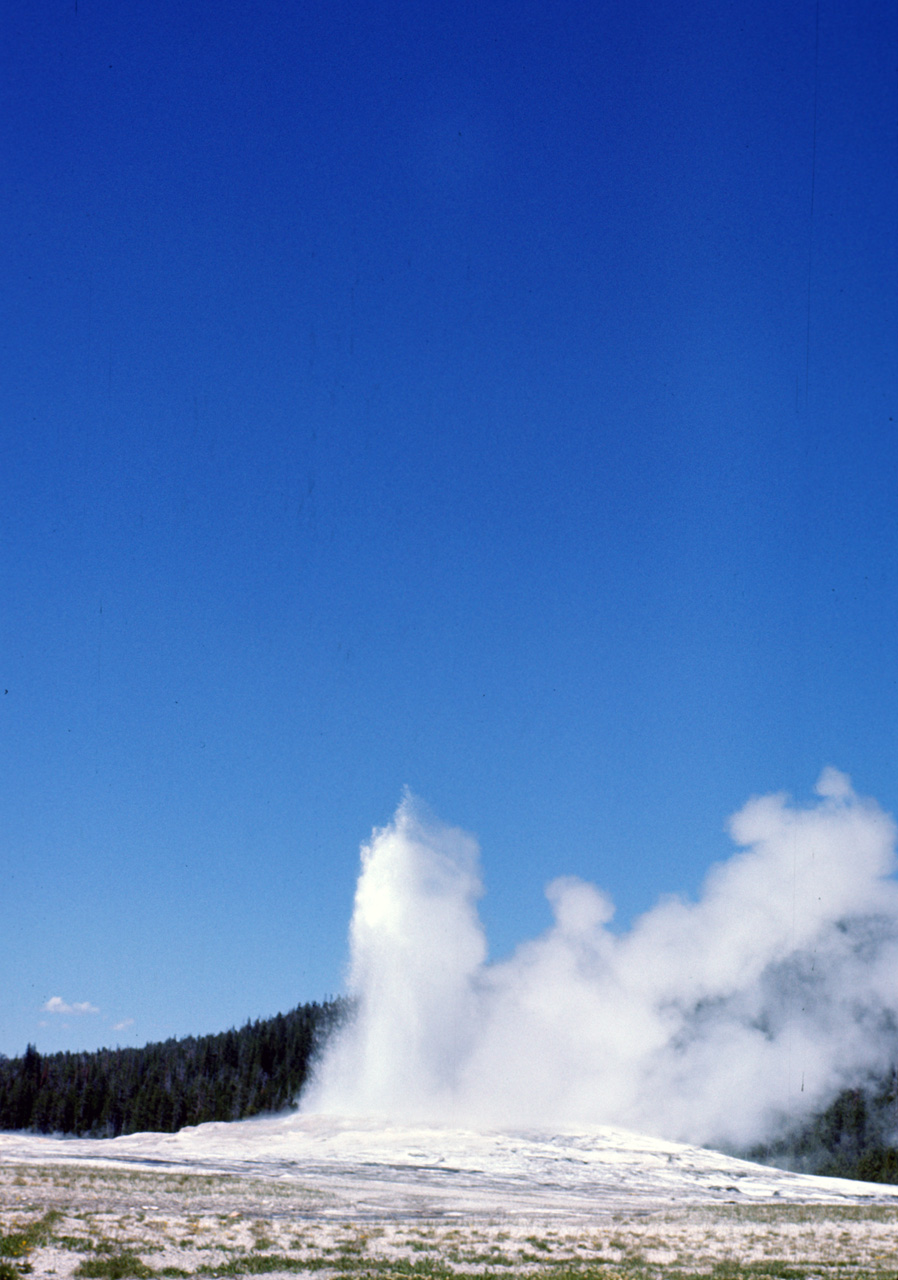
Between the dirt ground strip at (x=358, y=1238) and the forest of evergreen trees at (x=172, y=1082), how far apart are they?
8392cm

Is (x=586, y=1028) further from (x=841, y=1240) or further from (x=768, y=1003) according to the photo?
(x=841, y=1240)

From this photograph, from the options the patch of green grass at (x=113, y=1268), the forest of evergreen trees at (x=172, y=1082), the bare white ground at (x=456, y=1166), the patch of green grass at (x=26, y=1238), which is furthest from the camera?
the forest of evergreen trees at (x=172, y=1082)

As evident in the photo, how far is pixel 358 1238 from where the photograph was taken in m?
31.2

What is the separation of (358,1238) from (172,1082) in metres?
119

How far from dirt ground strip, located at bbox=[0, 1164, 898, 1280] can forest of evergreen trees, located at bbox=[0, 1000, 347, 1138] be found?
83.9 m

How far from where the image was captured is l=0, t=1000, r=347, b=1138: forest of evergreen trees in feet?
420

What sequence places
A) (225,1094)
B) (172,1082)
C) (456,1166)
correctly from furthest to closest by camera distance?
(172,1082) → (225,1094) → (456,1166)

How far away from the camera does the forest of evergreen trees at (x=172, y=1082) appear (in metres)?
128

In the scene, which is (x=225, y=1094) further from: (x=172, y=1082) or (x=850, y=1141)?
(x=850, y=1141)

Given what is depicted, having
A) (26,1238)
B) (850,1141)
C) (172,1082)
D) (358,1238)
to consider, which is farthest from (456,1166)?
(172,1082)

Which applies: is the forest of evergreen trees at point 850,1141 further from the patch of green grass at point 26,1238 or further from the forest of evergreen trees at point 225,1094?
the patch of green grass at point 26,1238

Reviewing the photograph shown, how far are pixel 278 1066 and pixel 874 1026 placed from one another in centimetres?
7921

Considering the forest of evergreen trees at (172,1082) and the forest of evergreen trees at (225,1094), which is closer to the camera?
the forest of evergreen trees at (225,1094)

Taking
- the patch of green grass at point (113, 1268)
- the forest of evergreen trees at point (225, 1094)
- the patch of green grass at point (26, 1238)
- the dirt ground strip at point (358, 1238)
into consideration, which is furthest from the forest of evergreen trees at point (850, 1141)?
the patch of green grass at point (113, 1268)
